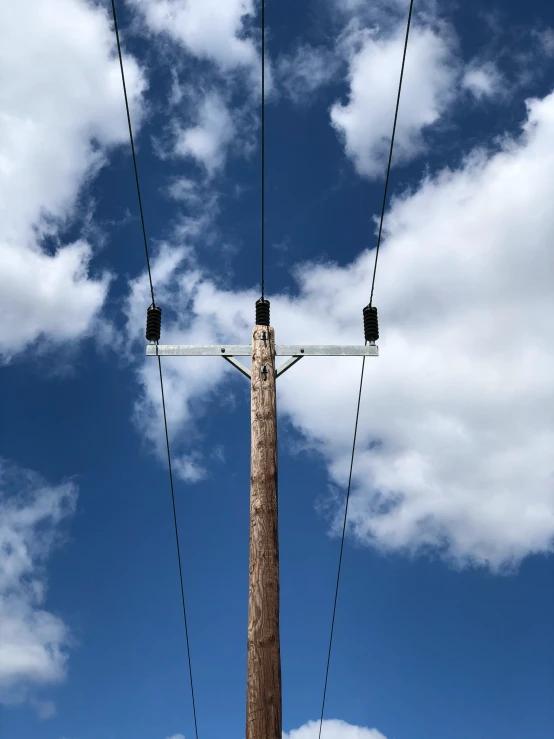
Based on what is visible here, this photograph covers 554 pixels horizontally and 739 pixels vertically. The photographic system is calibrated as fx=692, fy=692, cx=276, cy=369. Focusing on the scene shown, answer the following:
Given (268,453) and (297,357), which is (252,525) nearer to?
(268,453)

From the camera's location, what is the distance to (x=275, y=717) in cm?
618

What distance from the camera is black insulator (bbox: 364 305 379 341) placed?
382 inches

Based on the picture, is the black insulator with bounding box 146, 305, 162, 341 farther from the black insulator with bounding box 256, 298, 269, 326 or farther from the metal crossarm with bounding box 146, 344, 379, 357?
the black insulator with bounding box 256, 298, 269, 326

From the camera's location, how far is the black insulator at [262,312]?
910 cm

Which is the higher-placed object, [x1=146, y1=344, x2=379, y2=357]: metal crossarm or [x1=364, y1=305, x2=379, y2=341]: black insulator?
[x1=364, y1=305, x2=379, y2=341]: black insulator

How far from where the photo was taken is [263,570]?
6.81m

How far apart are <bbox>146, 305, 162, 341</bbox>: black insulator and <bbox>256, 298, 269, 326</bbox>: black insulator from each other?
1.45m

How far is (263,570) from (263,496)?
78cm

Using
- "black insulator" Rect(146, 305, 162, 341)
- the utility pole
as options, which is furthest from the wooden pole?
"black insulator" Rect(146, 305, 162, 341)

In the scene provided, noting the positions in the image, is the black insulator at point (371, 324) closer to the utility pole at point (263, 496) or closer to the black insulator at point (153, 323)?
the utility pole at point (263, 496)

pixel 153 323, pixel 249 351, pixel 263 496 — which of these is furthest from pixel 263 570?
pixel 153 323

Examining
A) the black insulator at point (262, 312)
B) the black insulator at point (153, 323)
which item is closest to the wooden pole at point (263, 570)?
the black insulator at point (262, 312)

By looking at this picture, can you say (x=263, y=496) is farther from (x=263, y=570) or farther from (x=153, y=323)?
(x=153, y=323)

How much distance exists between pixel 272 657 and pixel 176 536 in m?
7.02
